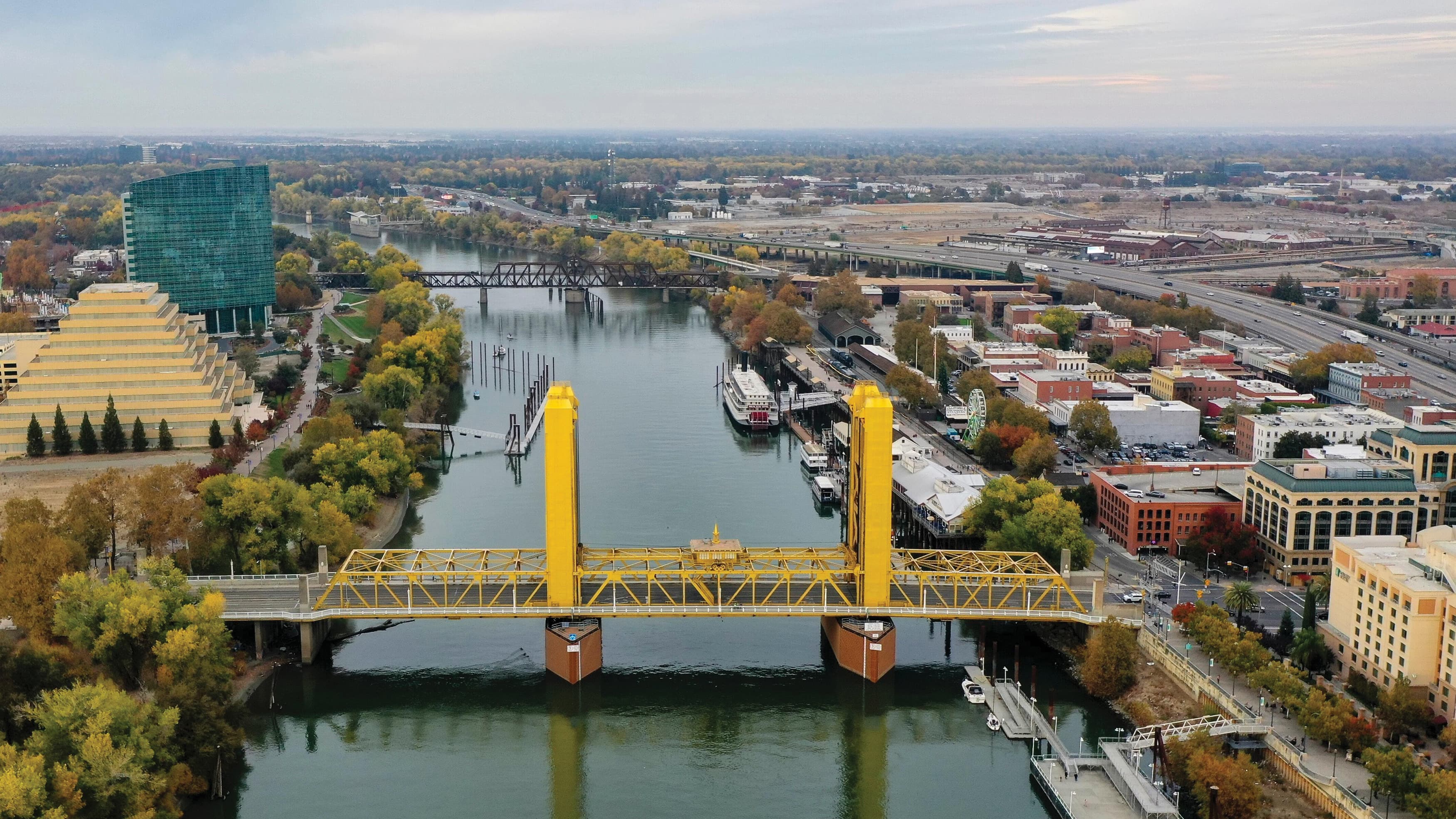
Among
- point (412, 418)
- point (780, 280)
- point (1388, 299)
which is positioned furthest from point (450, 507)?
point (1388, 299)

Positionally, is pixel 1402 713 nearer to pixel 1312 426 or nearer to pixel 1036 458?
pixel 1036 458

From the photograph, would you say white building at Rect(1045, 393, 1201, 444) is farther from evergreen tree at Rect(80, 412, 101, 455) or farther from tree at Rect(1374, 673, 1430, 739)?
evergreen tree at Rect(80, 412, 101, 455)

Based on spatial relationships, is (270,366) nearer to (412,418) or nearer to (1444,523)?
(412,418)

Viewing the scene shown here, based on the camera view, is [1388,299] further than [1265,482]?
Yes

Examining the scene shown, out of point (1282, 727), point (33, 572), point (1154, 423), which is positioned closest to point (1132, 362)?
point (1154, 423)

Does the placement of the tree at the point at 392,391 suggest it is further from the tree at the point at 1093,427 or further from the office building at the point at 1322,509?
the office building at the point at 1322,509

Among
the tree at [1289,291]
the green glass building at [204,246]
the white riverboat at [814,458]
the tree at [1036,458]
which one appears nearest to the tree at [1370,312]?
the tree at [1289,291]
